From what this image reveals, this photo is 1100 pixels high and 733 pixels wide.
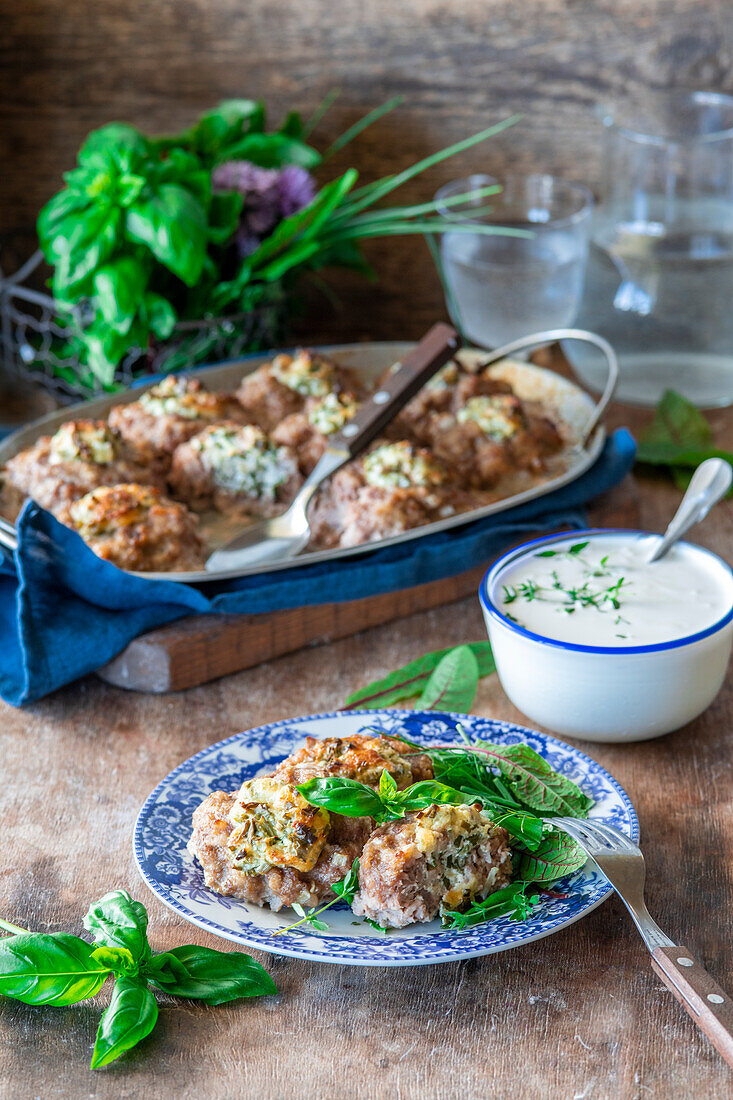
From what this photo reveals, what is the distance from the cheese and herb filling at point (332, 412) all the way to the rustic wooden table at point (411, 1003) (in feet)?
2.23

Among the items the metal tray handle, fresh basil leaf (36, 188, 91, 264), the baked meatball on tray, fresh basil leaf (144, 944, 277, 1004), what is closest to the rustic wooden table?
fresh basil leaf (144, 944, 277, 1004)

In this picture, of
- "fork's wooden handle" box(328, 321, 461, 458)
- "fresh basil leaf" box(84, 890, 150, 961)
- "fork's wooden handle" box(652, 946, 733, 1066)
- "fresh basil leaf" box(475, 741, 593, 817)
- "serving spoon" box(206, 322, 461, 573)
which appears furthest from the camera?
"fork's wooden handle" box(328, 321, 461, 458)

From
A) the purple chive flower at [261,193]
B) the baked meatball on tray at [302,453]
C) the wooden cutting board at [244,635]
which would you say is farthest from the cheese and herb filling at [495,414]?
the purple chive flower at [261,193]

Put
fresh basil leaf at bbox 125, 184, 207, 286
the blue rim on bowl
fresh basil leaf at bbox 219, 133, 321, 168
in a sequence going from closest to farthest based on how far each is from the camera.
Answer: the blue rim on bowl < fresh basil leaf at bbox 125, 184, 207, 286 < fresh basil leaf at bbox 219, 133, 321, 168

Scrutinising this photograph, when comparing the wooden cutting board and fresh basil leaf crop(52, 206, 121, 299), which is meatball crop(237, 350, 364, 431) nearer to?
fresh basil leaf crop(52, 206, 121, 299)

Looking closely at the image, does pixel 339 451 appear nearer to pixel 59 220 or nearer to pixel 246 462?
pixel 246 462

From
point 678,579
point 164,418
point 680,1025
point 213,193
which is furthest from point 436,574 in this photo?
point 213,193

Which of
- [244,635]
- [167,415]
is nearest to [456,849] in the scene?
[244,635]

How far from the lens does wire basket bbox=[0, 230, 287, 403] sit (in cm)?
213

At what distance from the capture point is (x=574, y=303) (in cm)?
220

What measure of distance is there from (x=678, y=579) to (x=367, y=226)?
121 cm

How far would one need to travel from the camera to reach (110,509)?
1.57 metres

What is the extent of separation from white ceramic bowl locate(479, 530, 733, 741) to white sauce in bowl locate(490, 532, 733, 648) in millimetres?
19

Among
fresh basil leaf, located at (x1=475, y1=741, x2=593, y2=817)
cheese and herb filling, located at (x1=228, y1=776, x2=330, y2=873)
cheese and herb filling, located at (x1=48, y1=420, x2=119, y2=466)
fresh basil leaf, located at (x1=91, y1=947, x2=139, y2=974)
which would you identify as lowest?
cheese and herb filling, located at (x1=48, y1=420, x2=119, y2=466)
